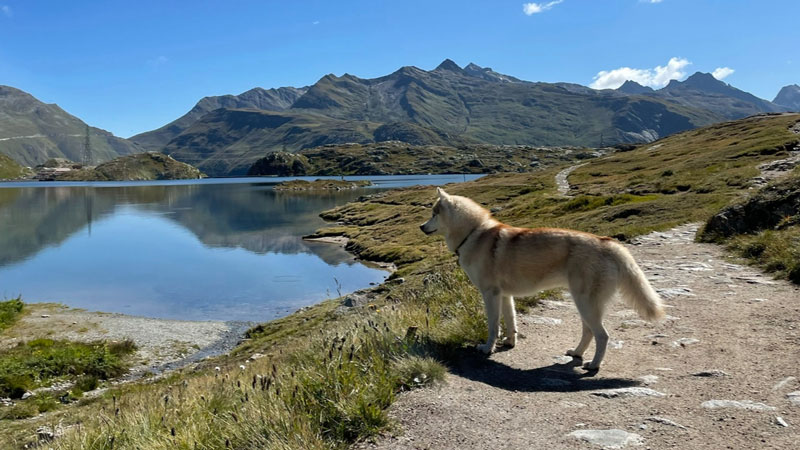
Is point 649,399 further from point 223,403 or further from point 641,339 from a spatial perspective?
point 223,403

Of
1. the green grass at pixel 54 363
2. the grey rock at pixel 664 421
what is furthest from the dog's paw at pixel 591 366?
the green grass at pixel 54 363

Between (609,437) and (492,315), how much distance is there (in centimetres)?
354

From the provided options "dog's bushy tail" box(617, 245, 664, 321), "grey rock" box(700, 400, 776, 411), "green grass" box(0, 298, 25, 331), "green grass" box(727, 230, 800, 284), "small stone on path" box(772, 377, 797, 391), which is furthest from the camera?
"green grass" box(0, 298, 25, 331)

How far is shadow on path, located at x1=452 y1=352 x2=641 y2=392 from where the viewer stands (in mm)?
7191

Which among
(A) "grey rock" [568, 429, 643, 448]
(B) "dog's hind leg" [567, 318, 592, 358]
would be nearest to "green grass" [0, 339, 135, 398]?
(B) "dog's hind leg" [567, 318, 592, 358]

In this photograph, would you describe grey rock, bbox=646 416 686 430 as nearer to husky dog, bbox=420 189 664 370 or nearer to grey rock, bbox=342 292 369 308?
husky dog, bbox=420 189 664 370

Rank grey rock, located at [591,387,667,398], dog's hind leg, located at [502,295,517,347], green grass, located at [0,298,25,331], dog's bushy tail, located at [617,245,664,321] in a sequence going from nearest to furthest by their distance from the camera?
grey rock, located at [591,387,667,398], dog's bushy tail, located at [617,245,664,321], dog's hind leg, located at [502,295,517,347], green grass, located at [0,298,25,331]

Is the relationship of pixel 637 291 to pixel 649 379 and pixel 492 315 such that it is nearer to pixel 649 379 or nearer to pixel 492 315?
pixel 649 379

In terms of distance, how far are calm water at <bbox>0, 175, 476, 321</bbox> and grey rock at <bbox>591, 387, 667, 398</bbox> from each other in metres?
32.4

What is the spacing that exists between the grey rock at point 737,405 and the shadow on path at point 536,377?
109cm

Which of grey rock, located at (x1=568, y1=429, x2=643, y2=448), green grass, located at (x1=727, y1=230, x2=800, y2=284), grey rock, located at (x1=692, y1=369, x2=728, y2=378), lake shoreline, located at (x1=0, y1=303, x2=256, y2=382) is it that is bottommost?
lake shoreline, located at (x1=0, y1=303, x2=256, y2=382)

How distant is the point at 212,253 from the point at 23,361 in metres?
45.3

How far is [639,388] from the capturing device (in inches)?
271

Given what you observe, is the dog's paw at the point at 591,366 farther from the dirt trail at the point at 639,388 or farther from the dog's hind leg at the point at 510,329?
the dog's hind leg at the point at 510,329
